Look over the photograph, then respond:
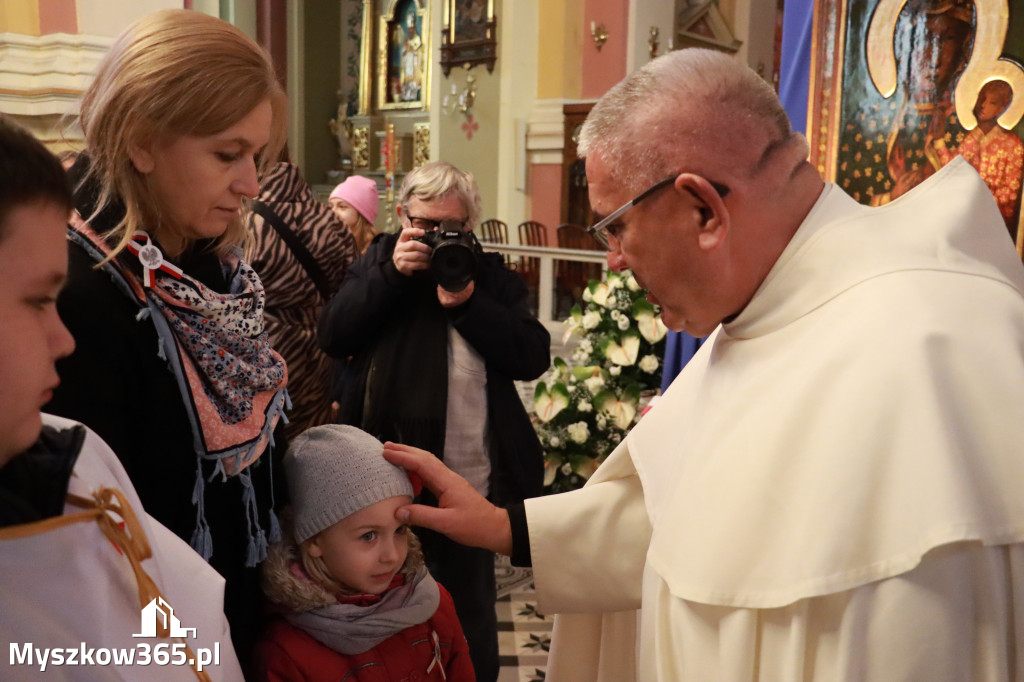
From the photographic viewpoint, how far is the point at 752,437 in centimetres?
128

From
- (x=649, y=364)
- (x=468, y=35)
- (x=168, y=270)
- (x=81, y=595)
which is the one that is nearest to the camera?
(x=81, y=595)

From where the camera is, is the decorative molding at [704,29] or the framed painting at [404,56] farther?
the framed painting at [404,56]

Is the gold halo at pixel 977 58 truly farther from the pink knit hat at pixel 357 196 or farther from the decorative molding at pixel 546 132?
the decorative molding at pixel 546 132

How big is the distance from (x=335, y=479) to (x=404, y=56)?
42.8ft

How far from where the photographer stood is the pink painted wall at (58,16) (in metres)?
5.81

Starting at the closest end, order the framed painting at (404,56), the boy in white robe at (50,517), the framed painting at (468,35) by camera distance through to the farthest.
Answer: the boy in white robe at (50,517) < the framed painting at (468,35) < the framed painting at (404,56)

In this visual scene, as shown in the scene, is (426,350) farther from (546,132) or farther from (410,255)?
(546,132)

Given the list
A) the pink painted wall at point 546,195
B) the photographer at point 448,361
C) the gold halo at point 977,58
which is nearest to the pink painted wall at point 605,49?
the pink painted wall at point 546,195

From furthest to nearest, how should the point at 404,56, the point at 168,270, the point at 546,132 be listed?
the point at 404,56
the point at 546,132
the point at 168,270

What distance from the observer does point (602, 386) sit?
148 inches

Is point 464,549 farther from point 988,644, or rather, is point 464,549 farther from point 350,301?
point 988,644

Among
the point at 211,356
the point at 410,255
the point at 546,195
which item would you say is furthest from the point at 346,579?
the point at 546,195

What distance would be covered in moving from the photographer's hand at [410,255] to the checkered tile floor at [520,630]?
1.19 metres

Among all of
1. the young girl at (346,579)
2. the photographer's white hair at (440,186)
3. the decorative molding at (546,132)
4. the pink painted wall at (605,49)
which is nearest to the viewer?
the young girl at (346,579)
